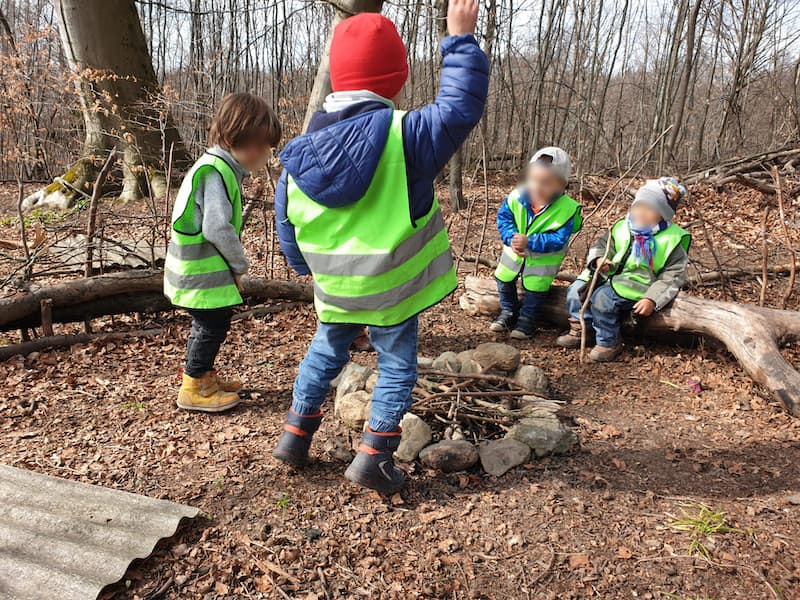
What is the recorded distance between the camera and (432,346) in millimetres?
4238

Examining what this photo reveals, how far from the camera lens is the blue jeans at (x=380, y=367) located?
87.7 inches

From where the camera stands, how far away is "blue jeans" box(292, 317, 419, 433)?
2.23 meters

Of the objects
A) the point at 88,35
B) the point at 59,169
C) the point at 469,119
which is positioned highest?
the point at 88,35

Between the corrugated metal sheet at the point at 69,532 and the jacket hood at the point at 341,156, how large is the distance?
4.44 ft

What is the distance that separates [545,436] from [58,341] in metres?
3.29

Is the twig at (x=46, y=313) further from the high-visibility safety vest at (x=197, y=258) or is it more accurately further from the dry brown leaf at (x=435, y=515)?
the dry brown leaf at (x=435, y=515)

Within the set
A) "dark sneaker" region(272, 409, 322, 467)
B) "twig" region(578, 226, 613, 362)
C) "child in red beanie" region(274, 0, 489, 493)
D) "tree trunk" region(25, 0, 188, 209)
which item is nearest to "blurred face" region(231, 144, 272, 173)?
"child in red beanie" region(274, 0, 489, 493)

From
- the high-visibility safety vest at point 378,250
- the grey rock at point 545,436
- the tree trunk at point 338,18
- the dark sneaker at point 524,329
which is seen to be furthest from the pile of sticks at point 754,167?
the high-visibility safety vest at point 378,250

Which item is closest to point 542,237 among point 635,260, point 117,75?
point 635,260

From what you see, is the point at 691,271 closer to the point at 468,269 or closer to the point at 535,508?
the point at 468,269

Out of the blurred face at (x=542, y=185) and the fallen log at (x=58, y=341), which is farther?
the blurred face at (x=542, y=185)

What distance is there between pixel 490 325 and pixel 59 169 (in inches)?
607

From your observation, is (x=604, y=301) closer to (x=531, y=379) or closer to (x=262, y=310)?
(x=531, y=379)

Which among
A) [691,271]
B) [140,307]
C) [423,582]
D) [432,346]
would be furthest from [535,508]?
[691,271]
